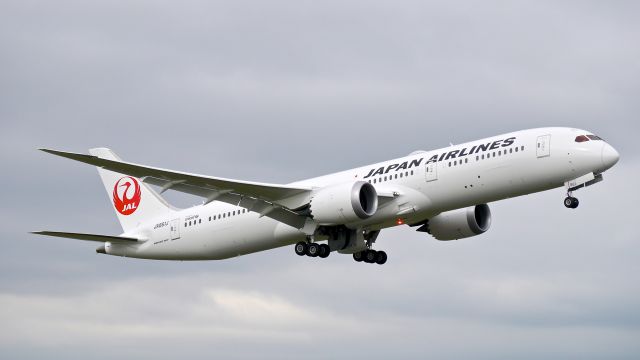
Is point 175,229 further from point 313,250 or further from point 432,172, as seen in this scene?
point 432,172

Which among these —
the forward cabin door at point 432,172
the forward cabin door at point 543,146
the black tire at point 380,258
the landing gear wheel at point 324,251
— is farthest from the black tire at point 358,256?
the forward cabin door at point 543,146

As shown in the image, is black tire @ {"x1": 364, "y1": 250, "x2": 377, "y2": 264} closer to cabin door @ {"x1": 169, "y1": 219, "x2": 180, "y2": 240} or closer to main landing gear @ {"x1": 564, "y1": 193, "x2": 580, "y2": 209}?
cabin door @ {"x1": 169, "y1": 219, "x2": 180, "y2": 240}

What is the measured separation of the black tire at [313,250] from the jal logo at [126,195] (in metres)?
14.0

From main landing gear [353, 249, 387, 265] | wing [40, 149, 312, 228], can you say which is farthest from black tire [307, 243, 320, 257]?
main landing gear [353, 249, 387, 265]

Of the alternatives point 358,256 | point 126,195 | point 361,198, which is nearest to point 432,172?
point 361,198

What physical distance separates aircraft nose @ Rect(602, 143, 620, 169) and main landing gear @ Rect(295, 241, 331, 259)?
14545mm

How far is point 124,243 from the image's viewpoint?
210ft

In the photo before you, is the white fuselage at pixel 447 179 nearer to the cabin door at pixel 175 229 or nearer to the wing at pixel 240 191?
the wing at pixel 240 191

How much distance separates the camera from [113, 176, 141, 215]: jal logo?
67062 millimetres

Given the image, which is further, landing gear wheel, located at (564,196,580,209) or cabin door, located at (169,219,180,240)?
cabin door, located at (169,219,180,240)

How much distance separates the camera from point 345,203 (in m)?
53.1

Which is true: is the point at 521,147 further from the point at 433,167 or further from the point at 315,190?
the point at 315,190

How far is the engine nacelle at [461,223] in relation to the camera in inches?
2362

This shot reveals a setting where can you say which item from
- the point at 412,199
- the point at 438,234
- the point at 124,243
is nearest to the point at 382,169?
the point at 412,199
